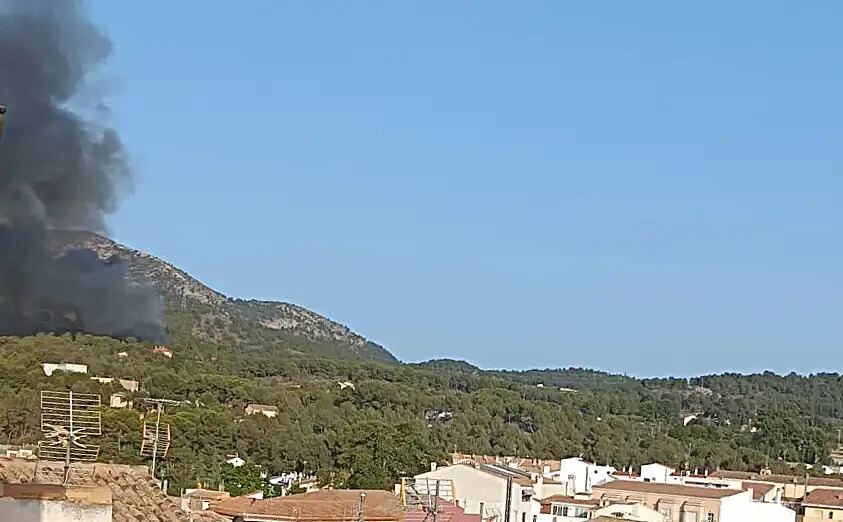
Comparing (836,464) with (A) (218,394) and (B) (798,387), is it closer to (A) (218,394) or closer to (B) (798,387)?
(A) (218,394)

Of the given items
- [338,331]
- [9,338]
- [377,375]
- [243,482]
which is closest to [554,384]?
[338,331]

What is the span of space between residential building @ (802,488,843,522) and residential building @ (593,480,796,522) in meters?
3.50

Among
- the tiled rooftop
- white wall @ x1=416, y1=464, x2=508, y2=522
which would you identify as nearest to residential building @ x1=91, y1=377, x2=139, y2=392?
white wall @ x1=416, y1=464, x2=508, y2=522

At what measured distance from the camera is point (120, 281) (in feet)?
126

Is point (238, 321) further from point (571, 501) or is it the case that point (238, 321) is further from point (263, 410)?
point (571, 501)

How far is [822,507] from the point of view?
35.4 m

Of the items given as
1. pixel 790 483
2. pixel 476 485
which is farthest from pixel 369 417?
pixel 476 485

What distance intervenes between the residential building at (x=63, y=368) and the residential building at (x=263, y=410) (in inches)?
213

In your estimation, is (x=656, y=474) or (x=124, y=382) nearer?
(x=656, y=474)

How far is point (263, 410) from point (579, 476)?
12.2 meters

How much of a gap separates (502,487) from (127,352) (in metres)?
26.4

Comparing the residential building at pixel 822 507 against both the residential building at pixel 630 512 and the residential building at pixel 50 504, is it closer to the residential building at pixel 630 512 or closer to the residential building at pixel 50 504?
the residential building at pixel 630 512

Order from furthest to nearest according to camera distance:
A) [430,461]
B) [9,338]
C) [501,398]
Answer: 1. [501,398]
2. [9,338]
3. [430,461]

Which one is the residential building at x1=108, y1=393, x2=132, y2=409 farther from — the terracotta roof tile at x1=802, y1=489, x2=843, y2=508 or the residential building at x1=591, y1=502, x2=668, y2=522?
the terracotta roof tile at x1=802, y1=489, x2=843, y2=508
